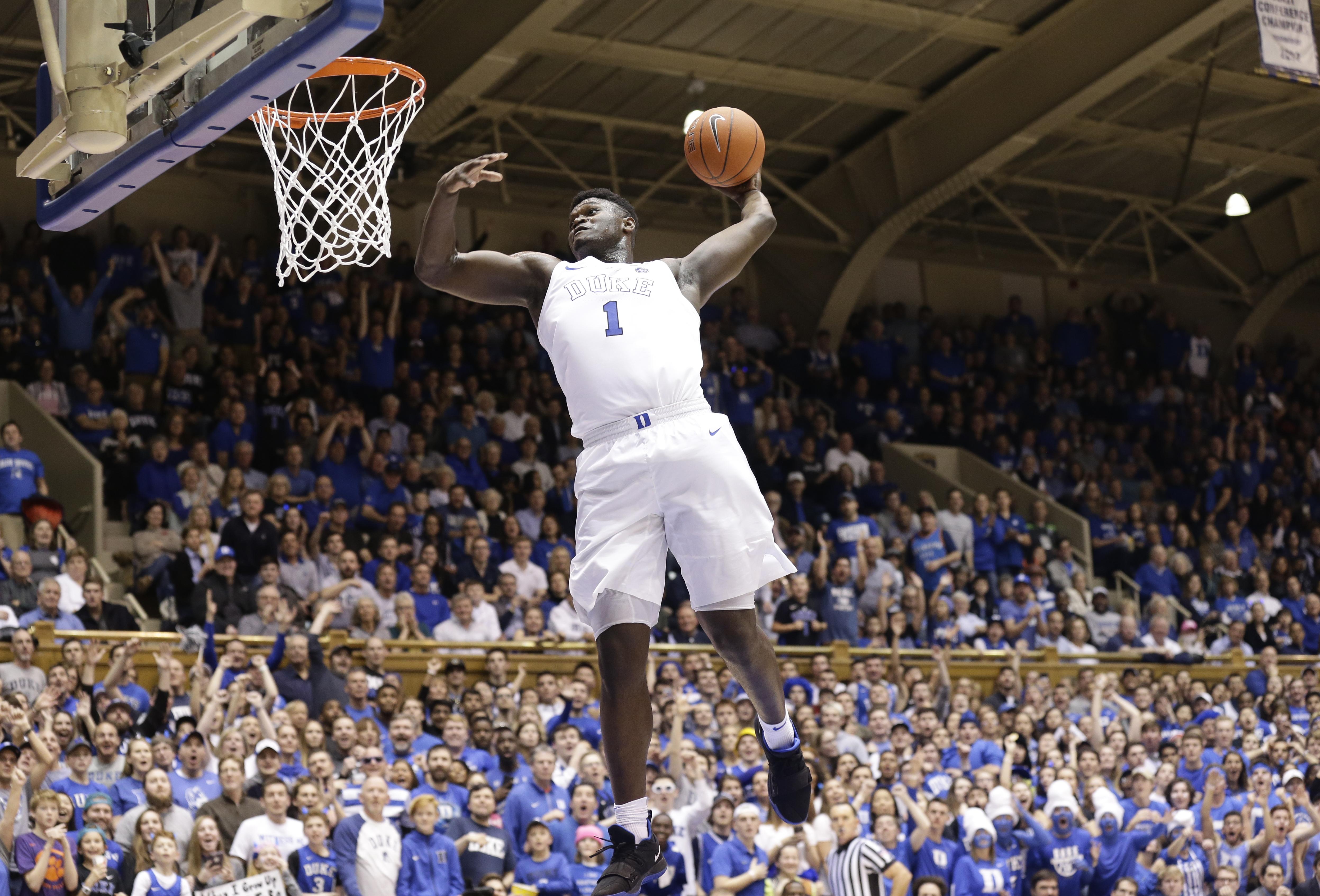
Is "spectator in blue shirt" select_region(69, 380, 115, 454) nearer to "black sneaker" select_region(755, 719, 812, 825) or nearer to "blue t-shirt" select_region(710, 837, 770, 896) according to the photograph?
"blue t-shirt" select_region(710, 837, 770, 896)

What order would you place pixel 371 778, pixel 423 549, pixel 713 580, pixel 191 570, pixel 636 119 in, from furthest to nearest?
pixel 636 119
pixel 423 549
pixel 191 570
pixel 371 778
pixel 713 580

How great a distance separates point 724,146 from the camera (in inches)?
202

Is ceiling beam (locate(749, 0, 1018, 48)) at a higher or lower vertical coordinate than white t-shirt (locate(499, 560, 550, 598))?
higher

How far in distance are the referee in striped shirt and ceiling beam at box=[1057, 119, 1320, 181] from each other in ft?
37.3

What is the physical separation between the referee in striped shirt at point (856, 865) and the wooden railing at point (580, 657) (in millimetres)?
1515

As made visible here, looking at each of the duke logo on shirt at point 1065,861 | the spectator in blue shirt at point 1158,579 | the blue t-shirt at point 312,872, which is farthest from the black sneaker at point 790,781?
the spectator in blue shirt at point 1158,579

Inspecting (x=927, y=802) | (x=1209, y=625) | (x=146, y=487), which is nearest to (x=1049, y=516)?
(x=1209, y=625)

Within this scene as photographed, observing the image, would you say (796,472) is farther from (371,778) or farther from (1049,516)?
(371,778)

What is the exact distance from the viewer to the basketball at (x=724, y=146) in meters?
5.14

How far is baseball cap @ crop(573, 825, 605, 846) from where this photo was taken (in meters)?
10.4

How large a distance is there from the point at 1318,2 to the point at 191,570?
12479mm

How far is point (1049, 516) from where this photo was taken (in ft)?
64.1

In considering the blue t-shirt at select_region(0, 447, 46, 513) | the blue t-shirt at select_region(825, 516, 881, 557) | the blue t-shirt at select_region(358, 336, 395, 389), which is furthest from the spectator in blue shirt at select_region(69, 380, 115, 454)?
the blue t-shirt at select_region(825, 516, 881, 557)

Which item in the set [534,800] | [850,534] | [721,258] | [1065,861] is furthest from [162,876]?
[850,534]
